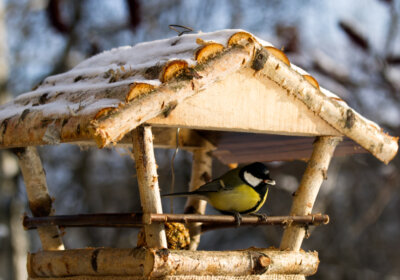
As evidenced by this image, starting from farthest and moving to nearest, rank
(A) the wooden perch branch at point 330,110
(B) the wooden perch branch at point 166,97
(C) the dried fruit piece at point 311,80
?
(C) the dried fruit piece at point 311,80 → (A) the wooden perch branch at point 330,110 → (B) the wooden perch branch at point 166,97

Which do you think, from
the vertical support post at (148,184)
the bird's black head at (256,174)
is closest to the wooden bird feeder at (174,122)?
the vertical support post at (148,184)

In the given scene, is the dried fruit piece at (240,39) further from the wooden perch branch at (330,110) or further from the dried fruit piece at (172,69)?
the dried fruit piece at (172,69)

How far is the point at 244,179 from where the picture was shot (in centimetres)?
238

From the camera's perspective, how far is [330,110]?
7.18 ft

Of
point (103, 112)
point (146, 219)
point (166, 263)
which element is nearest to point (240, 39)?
point (103, 112)

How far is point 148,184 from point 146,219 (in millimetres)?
128

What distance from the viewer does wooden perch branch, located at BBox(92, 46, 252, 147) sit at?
64.0 inches

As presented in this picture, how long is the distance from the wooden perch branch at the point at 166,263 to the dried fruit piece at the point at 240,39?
728 mm

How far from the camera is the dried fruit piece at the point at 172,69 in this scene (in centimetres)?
180

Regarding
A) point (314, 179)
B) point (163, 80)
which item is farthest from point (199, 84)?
point (314, 179)

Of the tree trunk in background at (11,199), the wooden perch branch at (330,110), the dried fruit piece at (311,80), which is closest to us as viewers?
the wooden perch branch at (330,110)

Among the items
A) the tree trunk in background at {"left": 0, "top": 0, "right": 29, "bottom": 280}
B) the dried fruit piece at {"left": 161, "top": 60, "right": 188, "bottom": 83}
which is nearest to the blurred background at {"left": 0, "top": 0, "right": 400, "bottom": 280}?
the tree trunk in background at {"left": 0, "top": 0, "right": 29, "bottom": 280}

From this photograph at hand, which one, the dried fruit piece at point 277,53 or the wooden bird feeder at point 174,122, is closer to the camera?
the wooden bird feeder at point 174,122

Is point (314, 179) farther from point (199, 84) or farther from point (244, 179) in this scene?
point (199, 84)
